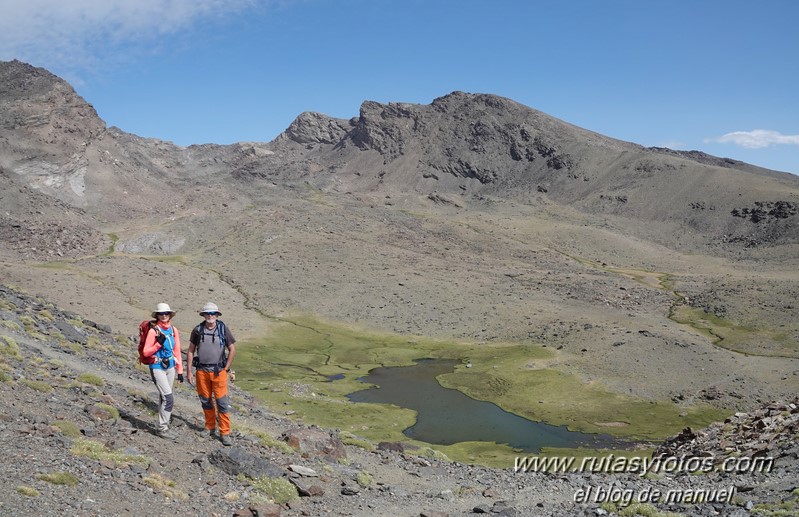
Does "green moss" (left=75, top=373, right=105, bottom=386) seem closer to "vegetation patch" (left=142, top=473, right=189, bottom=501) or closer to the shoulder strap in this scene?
the shoulder strap

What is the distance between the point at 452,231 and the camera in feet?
437

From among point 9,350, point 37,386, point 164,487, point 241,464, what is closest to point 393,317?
point 9,350

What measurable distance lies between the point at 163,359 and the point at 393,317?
2553 inches

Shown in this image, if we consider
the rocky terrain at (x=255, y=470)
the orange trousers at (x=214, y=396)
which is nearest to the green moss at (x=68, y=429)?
the rocky terrain at (x=255, y=470)

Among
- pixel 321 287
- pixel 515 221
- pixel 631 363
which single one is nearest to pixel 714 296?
pixel 631 363

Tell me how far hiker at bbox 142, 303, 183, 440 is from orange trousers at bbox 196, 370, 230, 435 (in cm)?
81

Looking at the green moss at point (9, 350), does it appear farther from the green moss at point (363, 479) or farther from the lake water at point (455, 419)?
the lake water at point (455, 419)

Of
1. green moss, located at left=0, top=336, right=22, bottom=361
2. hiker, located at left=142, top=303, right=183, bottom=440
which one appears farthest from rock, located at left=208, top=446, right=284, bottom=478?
green moss, located at left=0, top=336, right=22, bottom=361

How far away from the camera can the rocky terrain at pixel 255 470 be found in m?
13.3

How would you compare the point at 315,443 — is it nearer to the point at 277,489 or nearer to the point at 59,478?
the point at 277,489

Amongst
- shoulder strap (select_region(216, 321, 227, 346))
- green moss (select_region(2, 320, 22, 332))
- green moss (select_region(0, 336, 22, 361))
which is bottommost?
green moss (select_region(2, 320, 22, 332))

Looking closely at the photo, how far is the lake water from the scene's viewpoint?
40.0m

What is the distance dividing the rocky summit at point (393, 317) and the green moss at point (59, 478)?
0.13ft

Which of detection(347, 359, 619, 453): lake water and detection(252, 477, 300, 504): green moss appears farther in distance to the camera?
detection(347, 359, 619, 453): lake water
